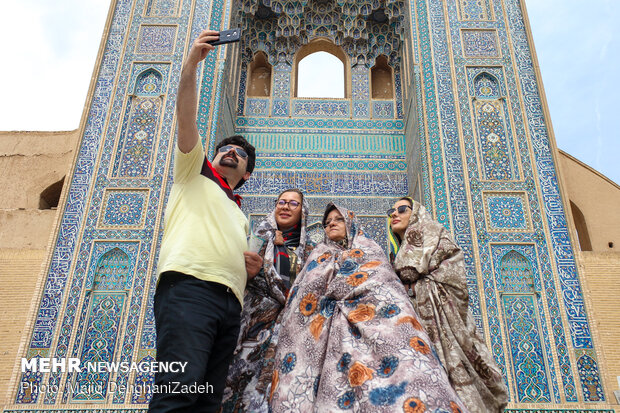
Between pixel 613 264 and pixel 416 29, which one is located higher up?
pixel 416 29

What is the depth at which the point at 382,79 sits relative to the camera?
8125 millimetres

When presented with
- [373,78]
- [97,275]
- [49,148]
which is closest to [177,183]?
[97,275]

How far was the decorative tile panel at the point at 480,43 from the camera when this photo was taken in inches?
255

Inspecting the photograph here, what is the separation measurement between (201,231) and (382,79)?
6605 mm

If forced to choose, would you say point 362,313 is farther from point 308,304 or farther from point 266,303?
point 266,303

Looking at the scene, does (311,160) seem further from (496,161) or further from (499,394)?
(499,394)

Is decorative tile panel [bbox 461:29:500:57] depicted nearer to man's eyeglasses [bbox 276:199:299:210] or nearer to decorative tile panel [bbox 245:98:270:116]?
decorative tile panel [bbox 245:98:270:116]

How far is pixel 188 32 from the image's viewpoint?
258 inches

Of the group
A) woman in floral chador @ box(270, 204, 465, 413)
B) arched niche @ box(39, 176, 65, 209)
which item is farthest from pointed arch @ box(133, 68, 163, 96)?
woman in floral chador @ box(270, 204, 465, 413)

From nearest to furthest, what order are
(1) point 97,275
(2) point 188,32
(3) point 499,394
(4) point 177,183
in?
1. (4) point 177,183
2. (3) point 499,394
3. (1) point 97,275
4. (2) point 188,32

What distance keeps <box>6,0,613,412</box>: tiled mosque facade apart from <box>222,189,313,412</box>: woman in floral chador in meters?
2.55

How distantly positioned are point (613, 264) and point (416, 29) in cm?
367

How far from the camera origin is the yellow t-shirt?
6.53 feet

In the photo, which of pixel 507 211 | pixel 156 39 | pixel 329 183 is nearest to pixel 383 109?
pixel 329 183
